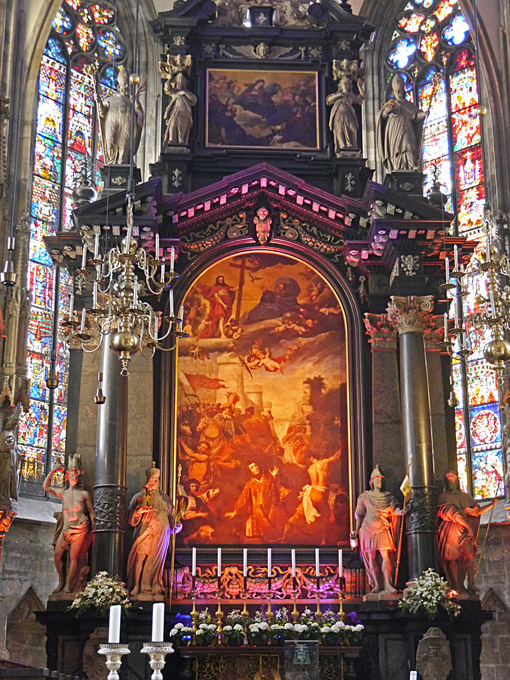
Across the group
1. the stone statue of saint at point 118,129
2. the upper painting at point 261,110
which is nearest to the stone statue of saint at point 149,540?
the stone statue of saint at point 118,129

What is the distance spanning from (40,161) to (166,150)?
5886 mm

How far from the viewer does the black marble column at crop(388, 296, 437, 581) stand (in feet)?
50.8

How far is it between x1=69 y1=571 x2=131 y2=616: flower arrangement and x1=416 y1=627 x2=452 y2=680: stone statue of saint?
3920mm

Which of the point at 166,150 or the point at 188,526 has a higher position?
the point at 166,150

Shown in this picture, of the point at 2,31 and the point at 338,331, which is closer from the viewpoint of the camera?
the point at 338,331

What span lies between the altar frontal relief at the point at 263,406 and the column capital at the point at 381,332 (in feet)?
1.62

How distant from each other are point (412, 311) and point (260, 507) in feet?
12.0

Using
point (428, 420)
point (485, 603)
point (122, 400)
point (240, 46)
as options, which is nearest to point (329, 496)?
point (428, 420)

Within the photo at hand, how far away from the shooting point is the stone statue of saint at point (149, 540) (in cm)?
1534

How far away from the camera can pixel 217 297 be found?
57.6 feet

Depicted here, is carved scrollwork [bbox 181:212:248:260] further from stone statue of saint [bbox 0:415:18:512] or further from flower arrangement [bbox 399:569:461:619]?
flower arrangement [bbox 399:569:461:619]

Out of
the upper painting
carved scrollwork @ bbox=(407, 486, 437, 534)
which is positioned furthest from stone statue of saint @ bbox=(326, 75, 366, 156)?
carved scrollwork @ bbox=(407, 486, 437, 534)

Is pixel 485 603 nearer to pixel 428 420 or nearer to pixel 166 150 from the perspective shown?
pixel 428 420

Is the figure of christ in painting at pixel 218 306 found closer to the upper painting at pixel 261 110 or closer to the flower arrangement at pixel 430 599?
the upper painting at pixel 261 110
